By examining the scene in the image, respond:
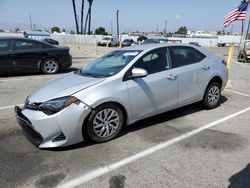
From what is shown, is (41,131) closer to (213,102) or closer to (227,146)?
(227,146)

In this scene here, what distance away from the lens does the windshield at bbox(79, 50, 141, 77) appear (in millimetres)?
4547

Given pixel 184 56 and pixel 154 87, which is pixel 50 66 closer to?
pixel 184 56

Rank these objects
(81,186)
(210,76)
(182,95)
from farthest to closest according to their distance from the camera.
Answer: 1. (210,76)
2. (182,95)
3. (81,186)

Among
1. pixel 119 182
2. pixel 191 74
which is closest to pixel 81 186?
pixel 119 182

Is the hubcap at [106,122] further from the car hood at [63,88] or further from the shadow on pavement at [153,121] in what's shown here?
the car hood at [63,88]

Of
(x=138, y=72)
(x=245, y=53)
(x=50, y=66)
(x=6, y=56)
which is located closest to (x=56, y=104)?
(x=138, y=72)

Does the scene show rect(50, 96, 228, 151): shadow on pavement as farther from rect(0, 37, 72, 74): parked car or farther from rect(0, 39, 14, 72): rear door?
rect(0, 39, 14, 72): rear door

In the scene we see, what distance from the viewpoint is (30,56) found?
9953 mm

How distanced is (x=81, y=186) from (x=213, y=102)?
390cm

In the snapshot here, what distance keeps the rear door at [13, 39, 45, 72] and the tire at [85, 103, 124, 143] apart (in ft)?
22.2

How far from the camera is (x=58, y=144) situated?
381cm

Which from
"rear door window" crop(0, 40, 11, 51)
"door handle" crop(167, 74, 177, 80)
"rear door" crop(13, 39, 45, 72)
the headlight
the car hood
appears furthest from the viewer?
"rear door" crop(13, 39, 45, 72)

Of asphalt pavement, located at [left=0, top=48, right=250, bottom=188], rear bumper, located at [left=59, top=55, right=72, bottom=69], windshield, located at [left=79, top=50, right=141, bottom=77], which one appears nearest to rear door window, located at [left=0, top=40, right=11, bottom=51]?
rear bumper, located at [left=59, top=55, right=72, bottom=69]

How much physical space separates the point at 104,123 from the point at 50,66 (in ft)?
23.4
